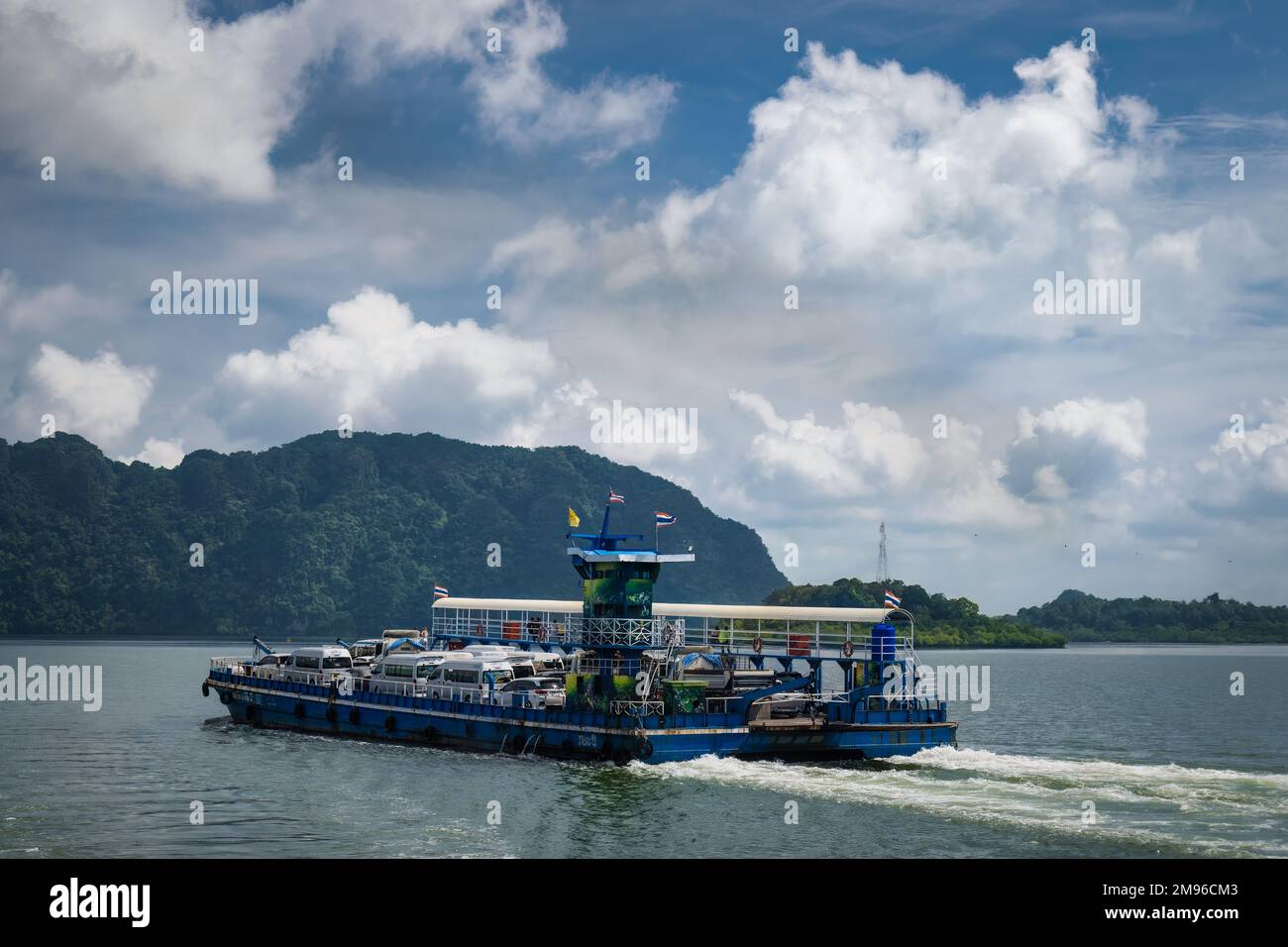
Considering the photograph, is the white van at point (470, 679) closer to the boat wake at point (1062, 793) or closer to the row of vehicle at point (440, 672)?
the row of vehicle at point (440, 672)

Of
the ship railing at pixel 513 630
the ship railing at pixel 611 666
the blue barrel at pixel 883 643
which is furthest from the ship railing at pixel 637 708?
the ship railing at pixel 513 630

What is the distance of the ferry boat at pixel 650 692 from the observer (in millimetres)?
63312

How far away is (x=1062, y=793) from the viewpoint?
171 feet

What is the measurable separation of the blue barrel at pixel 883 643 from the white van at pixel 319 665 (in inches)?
1470

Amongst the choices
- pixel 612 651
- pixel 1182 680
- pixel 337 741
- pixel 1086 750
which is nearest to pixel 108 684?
pixel 337 741

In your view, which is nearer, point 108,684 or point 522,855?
point 522,855

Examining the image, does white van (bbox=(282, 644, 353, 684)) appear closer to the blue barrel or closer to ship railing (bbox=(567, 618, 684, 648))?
ship railing (bbox=(567, 618, 684, 648))

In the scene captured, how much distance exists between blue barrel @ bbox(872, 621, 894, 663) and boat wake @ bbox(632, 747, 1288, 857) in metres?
5.48

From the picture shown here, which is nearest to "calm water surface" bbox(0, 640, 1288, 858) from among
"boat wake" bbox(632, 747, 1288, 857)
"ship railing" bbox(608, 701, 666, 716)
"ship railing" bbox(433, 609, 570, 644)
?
"boat wake" bbox(632, 747, 1288, 857)

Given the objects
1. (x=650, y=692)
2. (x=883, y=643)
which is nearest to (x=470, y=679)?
(x=650, y=692)
